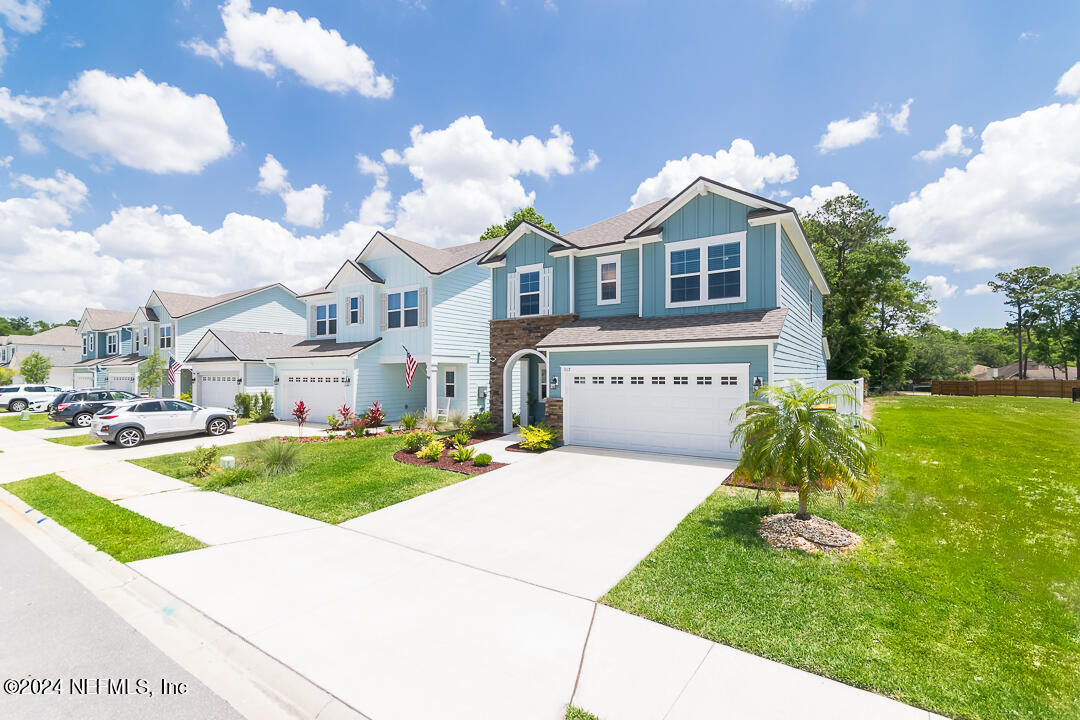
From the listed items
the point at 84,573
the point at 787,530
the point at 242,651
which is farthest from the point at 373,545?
the point at 787,530

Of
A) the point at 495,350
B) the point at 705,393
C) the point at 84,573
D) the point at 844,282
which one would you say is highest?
the point at 844,282

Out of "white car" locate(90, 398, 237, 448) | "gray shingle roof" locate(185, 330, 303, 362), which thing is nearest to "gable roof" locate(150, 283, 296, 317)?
"gray shingle roof" locate(185, 330, 303, 362)

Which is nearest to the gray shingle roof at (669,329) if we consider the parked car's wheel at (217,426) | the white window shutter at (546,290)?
the white window shutter at (546,290)

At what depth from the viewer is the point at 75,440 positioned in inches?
645

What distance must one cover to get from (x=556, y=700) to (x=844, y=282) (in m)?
38.1

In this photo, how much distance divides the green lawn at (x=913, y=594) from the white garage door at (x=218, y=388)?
25051mm

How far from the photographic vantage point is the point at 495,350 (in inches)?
654

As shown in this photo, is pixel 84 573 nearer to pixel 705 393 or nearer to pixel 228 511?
pixel 228 511

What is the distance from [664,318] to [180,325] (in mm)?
29773

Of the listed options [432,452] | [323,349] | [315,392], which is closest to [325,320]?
[323,349]

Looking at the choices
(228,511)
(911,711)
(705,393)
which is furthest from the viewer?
(705,393)

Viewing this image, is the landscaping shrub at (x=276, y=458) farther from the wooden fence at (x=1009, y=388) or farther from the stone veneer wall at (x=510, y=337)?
the wooden fence at (x=1009, y=388)

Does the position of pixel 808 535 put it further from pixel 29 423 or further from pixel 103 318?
pixel 103 318

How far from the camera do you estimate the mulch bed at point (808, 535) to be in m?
5.90
